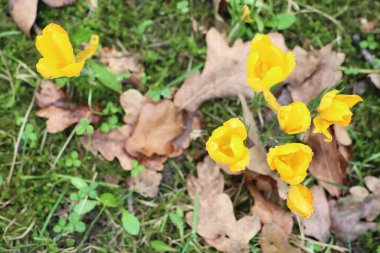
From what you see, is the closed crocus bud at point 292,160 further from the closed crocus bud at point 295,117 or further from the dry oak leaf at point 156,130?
the dry oak leaf at point 156,130

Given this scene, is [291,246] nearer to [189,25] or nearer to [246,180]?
[246,180]

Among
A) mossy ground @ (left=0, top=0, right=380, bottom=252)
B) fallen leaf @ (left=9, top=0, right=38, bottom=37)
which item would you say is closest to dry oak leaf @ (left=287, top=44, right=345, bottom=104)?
mossy ground @ (left=0, top=0, right=380, bottom=252)

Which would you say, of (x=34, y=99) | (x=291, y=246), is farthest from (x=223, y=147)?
(x=34, y=99)

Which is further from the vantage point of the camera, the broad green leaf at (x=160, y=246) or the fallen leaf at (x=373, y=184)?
the fallen leaf at (x=373, y=184)

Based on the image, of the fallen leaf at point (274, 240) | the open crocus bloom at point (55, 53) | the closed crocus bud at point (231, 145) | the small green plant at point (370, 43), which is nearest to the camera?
the closed crocus bud at point (231, 145)

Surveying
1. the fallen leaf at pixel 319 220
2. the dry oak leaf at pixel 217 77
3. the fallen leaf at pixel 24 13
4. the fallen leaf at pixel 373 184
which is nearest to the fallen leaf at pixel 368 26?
the dry oak leaf at pixel 217 77

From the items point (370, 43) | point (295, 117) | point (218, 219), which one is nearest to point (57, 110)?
point (218, 219)
